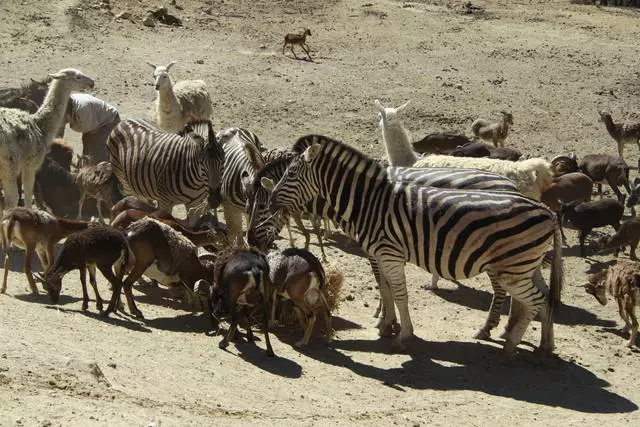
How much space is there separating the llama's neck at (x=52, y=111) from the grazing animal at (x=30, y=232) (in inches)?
116

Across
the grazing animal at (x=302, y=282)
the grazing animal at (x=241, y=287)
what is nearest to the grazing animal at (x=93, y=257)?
the grazing animal at (x=241, y=287)

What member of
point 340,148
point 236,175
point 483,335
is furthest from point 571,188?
point 340,148

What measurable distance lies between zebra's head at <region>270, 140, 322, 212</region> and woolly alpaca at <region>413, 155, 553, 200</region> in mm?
2786

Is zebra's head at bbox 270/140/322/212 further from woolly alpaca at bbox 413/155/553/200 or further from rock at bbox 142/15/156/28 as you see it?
rock at bbox 142/15/156/28

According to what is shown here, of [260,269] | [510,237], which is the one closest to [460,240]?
[510,237]

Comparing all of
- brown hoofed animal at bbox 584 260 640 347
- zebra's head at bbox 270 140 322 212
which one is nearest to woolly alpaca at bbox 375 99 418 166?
brown hoofed animal at bbox 584 260 640 347

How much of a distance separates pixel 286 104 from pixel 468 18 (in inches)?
428

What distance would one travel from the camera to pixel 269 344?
32.2 feet

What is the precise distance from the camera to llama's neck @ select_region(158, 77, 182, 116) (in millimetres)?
17094

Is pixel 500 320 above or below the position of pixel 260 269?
below

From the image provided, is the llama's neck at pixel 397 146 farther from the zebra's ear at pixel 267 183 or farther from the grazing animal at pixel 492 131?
the grazing animal at pixel 492 131

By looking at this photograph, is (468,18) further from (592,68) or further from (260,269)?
(260,269)

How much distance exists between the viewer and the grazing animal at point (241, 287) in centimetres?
973

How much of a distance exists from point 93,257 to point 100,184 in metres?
4.77
